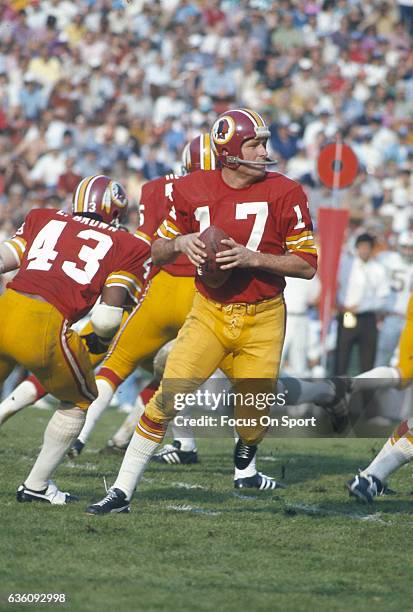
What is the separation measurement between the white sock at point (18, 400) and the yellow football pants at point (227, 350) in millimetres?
1730

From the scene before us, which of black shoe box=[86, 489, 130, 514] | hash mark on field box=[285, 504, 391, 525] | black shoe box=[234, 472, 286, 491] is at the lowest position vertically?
black shoe box=[234, 472, 286, 491]

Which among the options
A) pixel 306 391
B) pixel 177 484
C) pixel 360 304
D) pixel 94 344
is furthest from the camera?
pixel 360 304

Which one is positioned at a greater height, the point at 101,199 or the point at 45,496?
the point at 101,199

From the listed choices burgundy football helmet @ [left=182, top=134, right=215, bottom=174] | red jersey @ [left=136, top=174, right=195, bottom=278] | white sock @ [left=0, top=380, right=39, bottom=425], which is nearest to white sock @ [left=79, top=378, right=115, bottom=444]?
white sock @ [left=0, top=380, right=39, bottom=425]

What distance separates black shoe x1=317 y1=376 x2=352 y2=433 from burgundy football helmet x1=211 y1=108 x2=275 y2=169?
2.76 meters

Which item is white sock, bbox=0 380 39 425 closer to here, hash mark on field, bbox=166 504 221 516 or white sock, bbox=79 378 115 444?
white sock, bbox=79 378 115 444

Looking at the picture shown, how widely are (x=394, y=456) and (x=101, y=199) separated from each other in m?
2.19

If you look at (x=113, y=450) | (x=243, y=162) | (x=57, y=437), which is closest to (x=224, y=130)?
(x=243, y=162)

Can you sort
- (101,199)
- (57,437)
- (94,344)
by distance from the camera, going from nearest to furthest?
(57,437)
(94,344)
(101,199)

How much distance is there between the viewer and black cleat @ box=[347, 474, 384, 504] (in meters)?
6.05

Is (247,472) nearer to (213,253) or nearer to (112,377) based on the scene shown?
(112,377)

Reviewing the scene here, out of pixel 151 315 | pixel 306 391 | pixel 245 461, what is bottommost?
pixel 245 461

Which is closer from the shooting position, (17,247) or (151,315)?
(17,247)

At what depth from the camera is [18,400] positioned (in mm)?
7148
